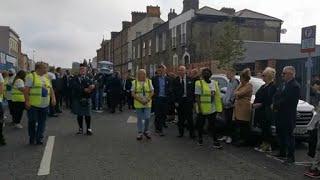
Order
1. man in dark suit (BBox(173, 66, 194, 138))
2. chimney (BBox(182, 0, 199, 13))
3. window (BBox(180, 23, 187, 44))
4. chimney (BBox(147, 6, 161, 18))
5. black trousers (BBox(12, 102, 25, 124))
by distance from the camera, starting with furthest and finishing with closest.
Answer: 1. chimney (BBox(147, 6, 161, 18))
2. chimney (BBox(182, 0, 199, 13))
3. window (BBox(180, 23, 187, 44))
4. black trousers (BBox(12, 102, 25, 124))
5. man in dark suit (BBox(173, 66, 194, 138))

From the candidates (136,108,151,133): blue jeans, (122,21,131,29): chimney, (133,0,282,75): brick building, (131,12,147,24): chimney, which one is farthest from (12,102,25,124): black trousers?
(122,21,131,29): chimney

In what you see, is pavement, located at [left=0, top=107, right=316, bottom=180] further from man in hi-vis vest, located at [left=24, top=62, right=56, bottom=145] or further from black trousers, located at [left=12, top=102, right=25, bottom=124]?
black trousers, located at [left=12, top=102, right=25, bottom=124]

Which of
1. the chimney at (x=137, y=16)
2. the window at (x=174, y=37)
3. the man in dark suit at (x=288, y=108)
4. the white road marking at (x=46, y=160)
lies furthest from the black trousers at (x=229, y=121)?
the chimney at (x=137, y=16)

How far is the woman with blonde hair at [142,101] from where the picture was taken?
1259 centimetres

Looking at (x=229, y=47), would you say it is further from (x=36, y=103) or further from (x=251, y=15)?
(x=36, y=103)

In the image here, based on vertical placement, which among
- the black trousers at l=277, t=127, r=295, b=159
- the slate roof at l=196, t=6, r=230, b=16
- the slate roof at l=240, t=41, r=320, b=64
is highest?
the slate roof at l=196, t=6, r=230, b=16

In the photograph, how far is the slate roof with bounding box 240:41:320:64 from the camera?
40156 mm

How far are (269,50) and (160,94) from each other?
97.2 feet

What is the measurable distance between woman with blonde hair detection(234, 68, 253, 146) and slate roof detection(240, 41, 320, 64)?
93.2 feet

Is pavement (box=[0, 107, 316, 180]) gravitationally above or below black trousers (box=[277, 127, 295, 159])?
below

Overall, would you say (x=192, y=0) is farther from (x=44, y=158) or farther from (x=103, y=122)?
(x=44, y=158)

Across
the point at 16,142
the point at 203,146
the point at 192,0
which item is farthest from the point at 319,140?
the point at 192,0

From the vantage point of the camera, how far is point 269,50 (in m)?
41.5

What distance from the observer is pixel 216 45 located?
34.3 meters
